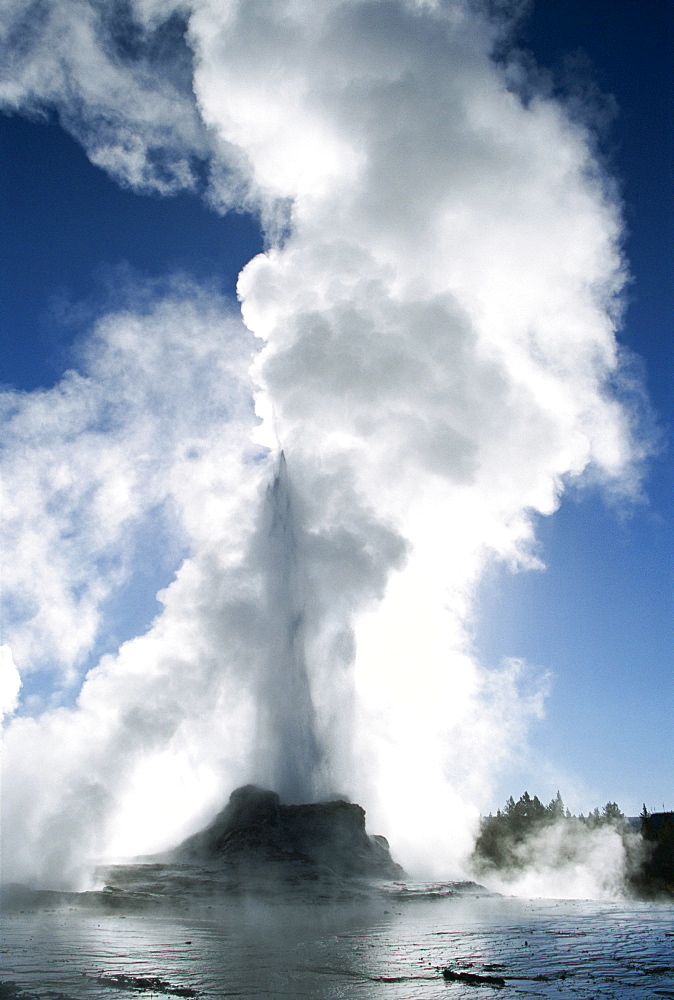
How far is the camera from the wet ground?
9031mm

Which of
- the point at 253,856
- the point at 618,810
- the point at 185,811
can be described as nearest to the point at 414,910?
the point at 253,856

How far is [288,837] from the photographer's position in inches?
1236

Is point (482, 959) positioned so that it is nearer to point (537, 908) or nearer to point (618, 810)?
point (537, 908)

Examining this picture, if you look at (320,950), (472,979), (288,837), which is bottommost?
(288,837)

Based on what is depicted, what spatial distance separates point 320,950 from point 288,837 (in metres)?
20.6

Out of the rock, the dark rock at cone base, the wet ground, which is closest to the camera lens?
the wet ground

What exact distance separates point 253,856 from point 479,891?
12.1m

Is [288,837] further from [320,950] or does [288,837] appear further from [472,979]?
[472,979]

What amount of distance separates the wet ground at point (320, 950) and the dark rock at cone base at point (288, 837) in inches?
269

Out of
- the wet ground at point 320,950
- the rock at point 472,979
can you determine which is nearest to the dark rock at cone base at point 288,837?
the wet ground at point 320,950

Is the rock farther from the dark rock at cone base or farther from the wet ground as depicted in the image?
the dark rock at cone base

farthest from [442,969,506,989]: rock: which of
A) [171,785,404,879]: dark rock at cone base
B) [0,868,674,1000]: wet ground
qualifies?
[171,785,404,879]: dark rock at cone base

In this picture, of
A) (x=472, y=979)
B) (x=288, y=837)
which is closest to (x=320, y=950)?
(x=472, y=979)

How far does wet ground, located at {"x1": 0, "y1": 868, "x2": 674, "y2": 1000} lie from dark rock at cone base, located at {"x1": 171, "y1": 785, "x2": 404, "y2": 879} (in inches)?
269
